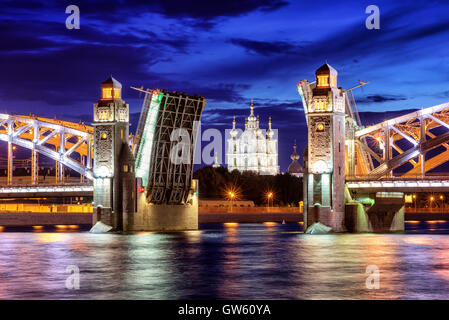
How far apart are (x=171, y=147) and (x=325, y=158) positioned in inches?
621

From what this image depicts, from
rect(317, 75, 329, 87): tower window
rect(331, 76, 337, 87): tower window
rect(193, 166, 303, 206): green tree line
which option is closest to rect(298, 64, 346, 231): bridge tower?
rect(317, 75, 329, 87): tower window

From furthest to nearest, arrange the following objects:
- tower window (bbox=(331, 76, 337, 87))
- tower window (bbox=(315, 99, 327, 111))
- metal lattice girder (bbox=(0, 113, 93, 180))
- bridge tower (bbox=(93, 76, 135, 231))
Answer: metal lattice girder (bbox=(0, 113, 93, 180)), bridge tower (bbox=(93, 76, 135, 231)), tower window (bbox=(331, 76, 337, 87)), tower window (bbox=(315, 99, 327, 111))

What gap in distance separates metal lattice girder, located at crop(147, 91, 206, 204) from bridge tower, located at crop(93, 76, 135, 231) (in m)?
2.82

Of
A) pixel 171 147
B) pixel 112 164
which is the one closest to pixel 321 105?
pixel 171 147

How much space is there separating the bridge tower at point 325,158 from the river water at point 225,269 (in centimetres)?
1023

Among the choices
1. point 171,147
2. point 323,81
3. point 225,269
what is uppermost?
point 323,81

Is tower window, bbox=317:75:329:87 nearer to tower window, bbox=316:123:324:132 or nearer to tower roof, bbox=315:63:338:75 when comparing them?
tower roof, bbox=315:63:338:75

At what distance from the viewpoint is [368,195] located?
84.6m

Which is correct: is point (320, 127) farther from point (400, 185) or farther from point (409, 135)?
point (409, 135)

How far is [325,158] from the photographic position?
262ft

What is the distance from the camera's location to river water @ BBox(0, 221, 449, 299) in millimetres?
33500

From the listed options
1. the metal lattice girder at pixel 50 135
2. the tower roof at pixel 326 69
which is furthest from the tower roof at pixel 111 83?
the tower roof at pixel 326 69

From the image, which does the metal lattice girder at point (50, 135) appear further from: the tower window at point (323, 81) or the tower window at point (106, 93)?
the tower window at point (323, 81)
